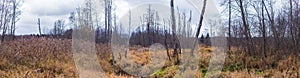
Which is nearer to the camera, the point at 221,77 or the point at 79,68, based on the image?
the point at 79,68

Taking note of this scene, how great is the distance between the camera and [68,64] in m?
13.6

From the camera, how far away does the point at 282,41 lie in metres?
23.8

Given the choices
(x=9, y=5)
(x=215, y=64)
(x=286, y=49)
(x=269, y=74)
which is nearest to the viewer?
(x=269, y=74)

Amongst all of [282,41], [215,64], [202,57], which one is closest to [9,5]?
[202,57]

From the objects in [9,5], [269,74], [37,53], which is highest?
[9,5]

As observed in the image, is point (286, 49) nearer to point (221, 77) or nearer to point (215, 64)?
point (215, 64)

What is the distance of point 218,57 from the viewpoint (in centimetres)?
1773

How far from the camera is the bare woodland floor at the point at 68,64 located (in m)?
11.7

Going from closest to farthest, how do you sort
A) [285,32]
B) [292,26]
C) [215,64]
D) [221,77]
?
1. [221,77]
2. [215,64]
3. [292,26]
4. [285,32]

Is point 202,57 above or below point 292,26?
below

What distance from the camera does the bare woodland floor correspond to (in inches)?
459

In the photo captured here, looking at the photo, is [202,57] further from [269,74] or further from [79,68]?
[79,68]

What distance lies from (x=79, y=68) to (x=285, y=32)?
686 inches

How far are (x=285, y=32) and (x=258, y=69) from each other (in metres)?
9.57
